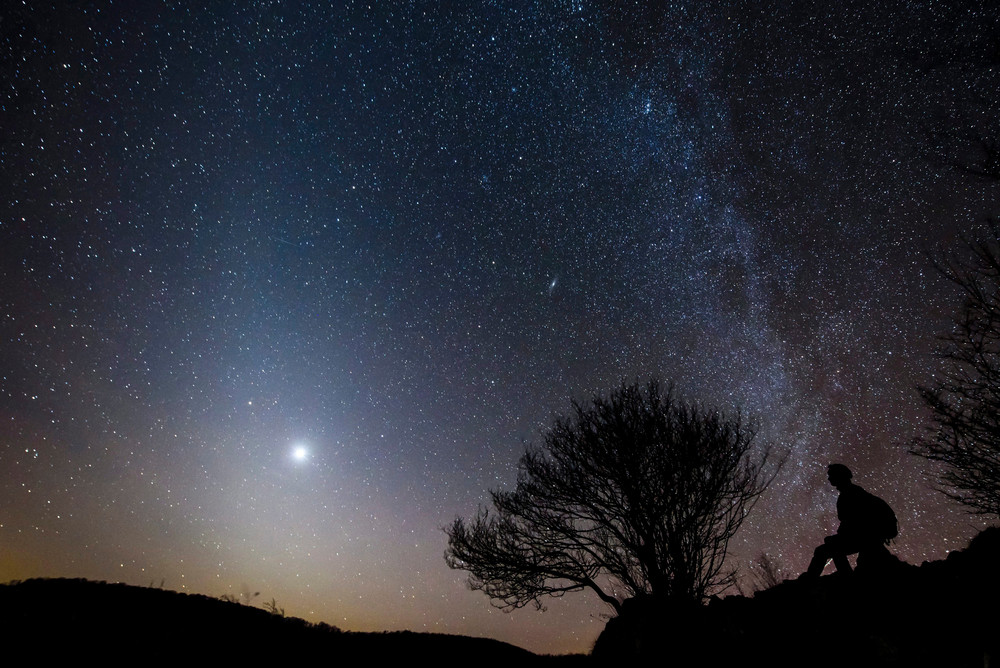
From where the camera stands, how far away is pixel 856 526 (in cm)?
547

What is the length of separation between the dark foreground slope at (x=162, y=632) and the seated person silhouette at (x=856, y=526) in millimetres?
4963

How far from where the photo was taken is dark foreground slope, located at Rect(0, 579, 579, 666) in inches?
147

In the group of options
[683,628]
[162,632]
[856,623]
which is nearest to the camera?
[162,632]

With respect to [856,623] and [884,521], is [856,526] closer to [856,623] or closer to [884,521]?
[884,521]

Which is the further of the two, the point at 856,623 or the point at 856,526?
the point at 856,526

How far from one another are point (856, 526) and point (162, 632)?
8.19 metres

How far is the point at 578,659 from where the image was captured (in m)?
7.79

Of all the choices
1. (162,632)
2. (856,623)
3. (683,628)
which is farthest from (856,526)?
(162,632)

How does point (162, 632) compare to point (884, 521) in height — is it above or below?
below

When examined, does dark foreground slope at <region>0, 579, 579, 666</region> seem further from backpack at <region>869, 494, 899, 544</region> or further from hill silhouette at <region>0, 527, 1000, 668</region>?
backpack at <region>869, 494, 899, 544</region>

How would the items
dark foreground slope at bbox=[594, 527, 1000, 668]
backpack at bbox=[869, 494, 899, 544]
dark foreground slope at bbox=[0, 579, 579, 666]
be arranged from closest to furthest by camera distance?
dark foreground slope at bbox=[0, 579, 579, 666] → dark foreground slope at bbox=[594, 527, 1000, 668] → backpack at bbox=[869, 494, 899, 544]

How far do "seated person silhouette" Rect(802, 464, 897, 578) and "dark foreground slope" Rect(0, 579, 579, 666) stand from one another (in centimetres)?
496

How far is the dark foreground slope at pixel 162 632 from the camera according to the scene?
3.74 meters

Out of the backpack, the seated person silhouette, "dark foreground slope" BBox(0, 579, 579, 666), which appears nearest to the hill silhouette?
"dark foreground slope" BBox(0, 579, 579, 666)
